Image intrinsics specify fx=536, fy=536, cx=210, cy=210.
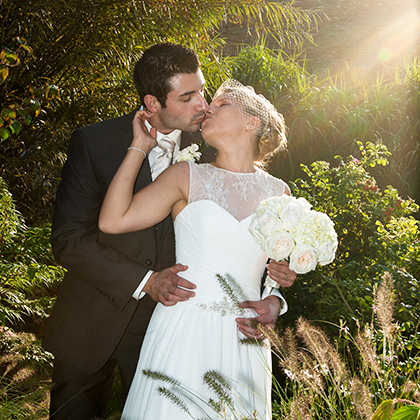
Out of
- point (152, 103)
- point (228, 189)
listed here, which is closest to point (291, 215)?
point (228, 189)

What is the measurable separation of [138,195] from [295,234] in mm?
706

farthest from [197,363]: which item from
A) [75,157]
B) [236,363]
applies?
[75,157]

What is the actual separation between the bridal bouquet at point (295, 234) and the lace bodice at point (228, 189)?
0.25m

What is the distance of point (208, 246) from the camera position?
241 centimetres

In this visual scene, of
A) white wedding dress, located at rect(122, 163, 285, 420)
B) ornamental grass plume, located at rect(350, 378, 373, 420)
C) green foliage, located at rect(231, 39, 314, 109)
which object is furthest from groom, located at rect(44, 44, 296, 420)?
green foliage, located at rect(231, 39, 314, 109)

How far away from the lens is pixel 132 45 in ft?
14.7

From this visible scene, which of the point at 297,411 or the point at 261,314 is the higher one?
the point at 297,411

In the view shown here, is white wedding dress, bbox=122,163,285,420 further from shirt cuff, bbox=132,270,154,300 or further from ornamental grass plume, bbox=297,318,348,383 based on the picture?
ornamental grass plume, bbox=297,318,348,383

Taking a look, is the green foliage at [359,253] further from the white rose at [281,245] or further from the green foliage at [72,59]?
the green foliage at [72,59]

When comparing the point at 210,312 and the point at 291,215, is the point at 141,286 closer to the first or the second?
the point at 210,312

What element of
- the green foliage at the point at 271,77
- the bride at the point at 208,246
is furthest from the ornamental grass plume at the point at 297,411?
the green foliage at the point at 271,77

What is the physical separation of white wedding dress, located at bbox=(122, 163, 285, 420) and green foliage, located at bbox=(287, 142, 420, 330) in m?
1.21

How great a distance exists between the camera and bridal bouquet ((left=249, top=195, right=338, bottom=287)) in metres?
2.14

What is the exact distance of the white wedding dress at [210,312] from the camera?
223 centimetres
